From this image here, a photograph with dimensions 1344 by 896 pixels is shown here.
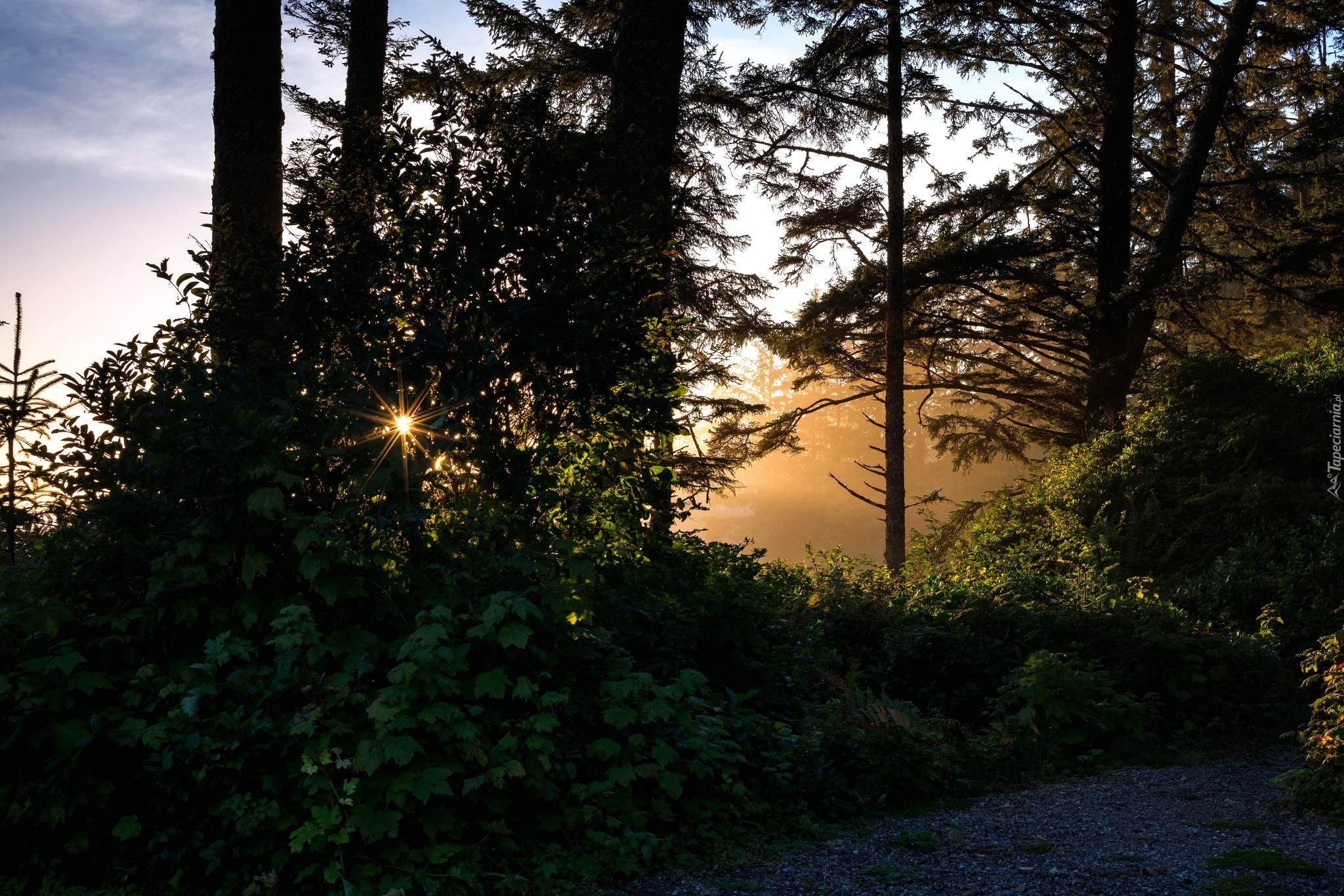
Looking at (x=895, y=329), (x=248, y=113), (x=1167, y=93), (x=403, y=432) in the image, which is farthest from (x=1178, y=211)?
(x=403, y=432)

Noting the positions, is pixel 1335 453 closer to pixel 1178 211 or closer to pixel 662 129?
pixel 1178 211

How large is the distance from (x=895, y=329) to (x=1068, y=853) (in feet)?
38.1

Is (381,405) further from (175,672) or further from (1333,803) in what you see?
(1333,803)

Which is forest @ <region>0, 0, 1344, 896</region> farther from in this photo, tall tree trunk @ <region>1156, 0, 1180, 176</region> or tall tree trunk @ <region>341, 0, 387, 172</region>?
tall tree trunk @ <region>1156, 0, 1180, 176</region>

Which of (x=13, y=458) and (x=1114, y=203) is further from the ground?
(x=1114, y=203)

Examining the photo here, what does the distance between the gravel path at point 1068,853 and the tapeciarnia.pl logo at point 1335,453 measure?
281 inches

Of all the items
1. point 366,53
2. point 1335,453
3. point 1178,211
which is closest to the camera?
point 366,53

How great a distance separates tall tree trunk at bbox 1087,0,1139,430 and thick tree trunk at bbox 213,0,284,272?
41.8ft

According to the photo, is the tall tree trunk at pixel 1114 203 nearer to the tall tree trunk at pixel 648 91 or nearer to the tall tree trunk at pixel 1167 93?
the tall tree trunk at pixel 1167 93

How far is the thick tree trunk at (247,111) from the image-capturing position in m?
7.46

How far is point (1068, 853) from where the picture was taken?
158 inches

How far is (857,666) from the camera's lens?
24.3ft

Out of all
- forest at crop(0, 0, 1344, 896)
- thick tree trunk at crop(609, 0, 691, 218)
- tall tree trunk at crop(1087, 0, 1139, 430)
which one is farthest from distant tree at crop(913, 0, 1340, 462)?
thick tree trunk at crop(609, 0, 691, 218)

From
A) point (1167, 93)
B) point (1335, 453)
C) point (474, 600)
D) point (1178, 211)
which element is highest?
point (1167, 93)
